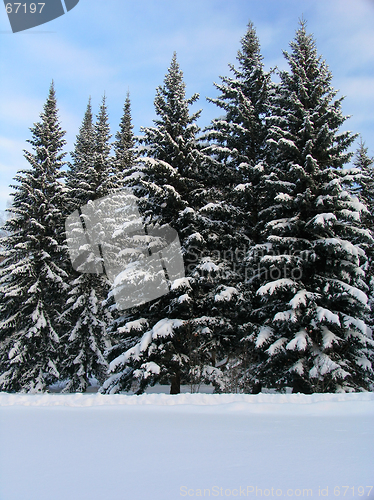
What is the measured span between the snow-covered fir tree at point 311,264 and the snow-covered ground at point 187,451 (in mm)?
4574

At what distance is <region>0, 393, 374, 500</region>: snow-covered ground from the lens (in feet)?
9.59

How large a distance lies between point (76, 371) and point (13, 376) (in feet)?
10.2

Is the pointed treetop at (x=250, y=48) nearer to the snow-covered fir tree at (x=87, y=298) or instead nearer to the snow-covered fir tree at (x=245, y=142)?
the snow-covered fir tree at (x=245, y=142)

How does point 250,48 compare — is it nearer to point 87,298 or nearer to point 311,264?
point 311,264

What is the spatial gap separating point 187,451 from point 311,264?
384 inches

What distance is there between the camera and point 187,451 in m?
3.85

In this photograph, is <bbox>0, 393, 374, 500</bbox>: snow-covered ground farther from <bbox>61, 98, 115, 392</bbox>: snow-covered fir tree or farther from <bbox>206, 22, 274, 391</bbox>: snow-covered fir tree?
<bbox>61, 98, 115, 392</bbox>: snow-covered fir tree

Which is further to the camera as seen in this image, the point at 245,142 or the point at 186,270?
the point at 245,142

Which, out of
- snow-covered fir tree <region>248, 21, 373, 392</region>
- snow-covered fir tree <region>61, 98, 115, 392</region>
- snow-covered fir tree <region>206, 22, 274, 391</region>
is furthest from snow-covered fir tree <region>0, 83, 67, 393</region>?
snow-covered fir tree <region>248, 21, 373, 392</region>

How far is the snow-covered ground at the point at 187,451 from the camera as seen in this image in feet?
9.59

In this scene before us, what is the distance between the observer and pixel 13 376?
55.9 feet

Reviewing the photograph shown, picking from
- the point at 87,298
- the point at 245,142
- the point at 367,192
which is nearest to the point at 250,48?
the point at 245,142

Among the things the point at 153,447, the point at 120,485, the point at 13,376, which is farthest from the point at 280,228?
the point at 13,376

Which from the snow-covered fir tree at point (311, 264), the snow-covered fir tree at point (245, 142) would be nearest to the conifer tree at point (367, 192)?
the snow-covered fir tree at point (311, 264)
